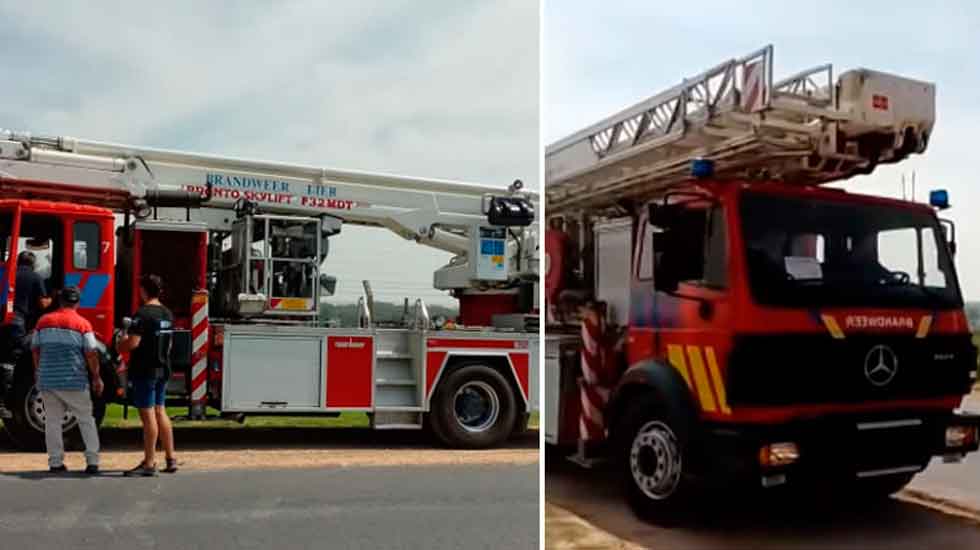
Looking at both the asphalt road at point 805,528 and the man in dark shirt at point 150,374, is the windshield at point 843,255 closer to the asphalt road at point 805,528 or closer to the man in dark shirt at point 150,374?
the asphalt road at point 805,528

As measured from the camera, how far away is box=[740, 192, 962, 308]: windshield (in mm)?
2039

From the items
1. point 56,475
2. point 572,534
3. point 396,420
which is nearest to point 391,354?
point 396,420

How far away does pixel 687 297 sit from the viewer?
2.16 metres

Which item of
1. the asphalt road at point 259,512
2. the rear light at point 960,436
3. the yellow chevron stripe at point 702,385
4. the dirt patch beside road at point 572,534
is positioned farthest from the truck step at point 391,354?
the rear light at point 960,436

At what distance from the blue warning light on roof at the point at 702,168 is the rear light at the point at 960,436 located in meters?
0.71

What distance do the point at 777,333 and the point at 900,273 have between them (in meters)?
0.31

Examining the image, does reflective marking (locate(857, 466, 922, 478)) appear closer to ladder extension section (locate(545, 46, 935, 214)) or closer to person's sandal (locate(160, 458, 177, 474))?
ladder extension section (locate(545, 46, 935, 214))

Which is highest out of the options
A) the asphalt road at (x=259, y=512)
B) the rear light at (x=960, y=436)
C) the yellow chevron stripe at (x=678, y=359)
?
the yellow chevron stripe at (x=678, y=359)

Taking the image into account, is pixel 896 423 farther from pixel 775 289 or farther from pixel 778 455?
pixel 775 289

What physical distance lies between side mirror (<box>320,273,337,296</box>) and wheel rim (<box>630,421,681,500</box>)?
3491mm

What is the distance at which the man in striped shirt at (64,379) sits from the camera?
4.17 meters

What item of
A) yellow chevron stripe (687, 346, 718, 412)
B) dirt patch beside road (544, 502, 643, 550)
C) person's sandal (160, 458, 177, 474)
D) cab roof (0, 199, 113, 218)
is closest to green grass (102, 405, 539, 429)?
person's sandal (160, 458, 177, 474)

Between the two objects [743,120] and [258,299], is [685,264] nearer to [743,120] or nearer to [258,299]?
[743,120]

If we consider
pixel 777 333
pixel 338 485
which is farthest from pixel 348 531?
pixel 777 333
